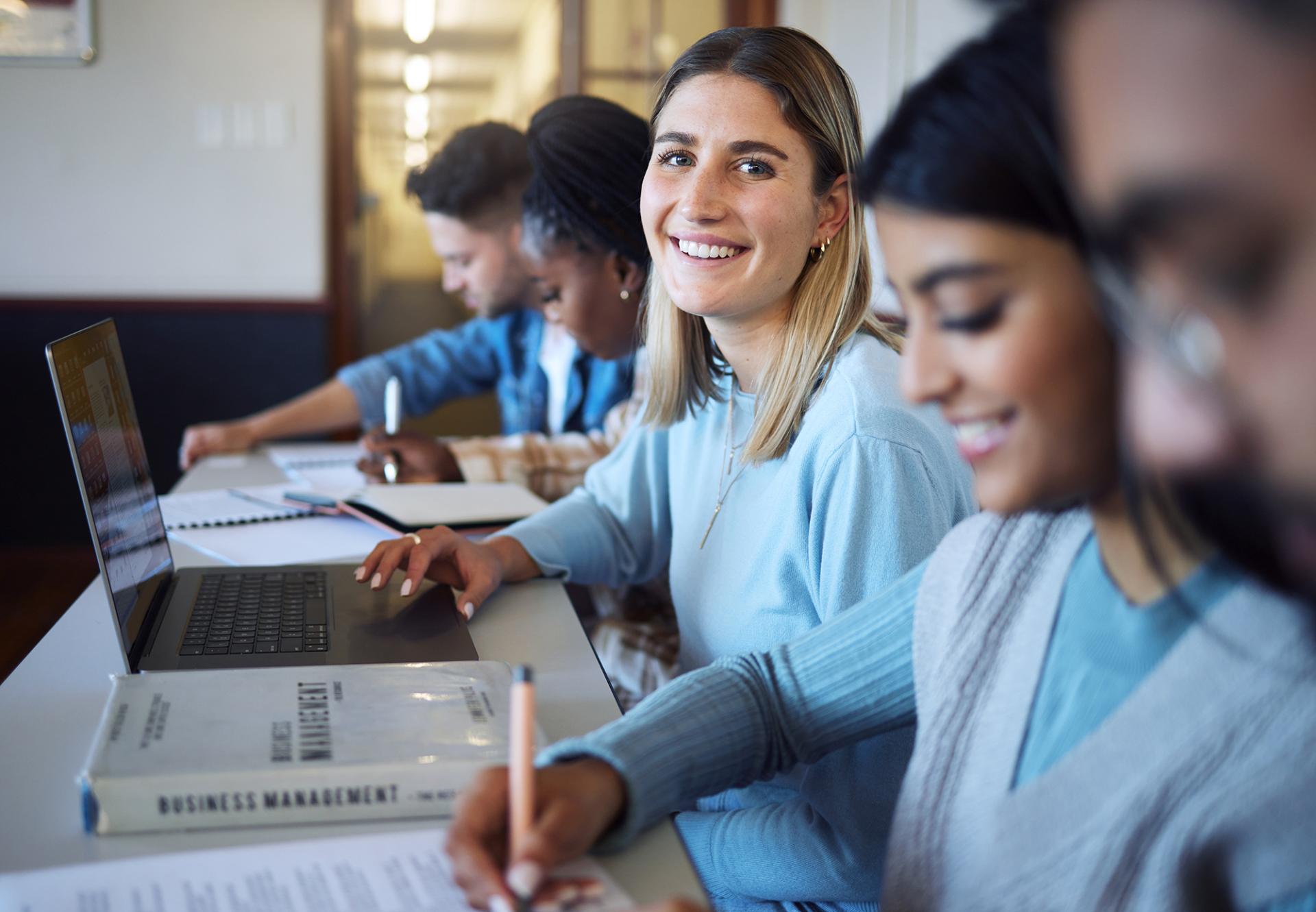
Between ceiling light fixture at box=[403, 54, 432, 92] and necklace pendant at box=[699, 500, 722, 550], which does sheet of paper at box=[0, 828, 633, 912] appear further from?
ceiling light fixture at box=[403, 54, 432, 92]

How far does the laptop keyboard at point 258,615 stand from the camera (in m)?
0.99

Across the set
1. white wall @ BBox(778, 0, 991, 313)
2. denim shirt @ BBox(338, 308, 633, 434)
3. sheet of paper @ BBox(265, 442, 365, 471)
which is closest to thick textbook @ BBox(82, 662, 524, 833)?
sheet of paper @ BBox(265, 442, 365, 471)

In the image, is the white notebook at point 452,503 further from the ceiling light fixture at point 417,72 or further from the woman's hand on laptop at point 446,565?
the ceiling light fixture at point 417,72

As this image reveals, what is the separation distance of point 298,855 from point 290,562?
71 cm

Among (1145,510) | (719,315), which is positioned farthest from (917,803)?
(719,315)

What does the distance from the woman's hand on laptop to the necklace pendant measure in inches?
8.3

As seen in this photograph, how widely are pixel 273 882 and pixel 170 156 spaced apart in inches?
139

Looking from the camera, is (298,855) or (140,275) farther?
(140,275)

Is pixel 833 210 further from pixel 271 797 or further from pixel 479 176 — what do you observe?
pixel 479 176

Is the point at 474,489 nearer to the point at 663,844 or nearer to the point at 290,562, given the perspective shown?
the point at 290,562

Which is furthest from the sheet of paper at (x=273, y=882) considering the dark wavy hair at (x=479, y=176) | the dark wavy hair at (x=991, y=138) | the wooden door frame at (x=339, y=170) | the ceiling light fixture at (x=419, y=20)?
the ceiling light fixture at (x=419, y=20)

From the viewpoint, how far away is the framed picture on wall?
350 centimetres

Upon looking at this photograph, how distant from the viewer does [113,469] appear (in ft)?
Result: 3.36

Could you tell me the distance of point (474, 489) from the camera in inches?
66.8
